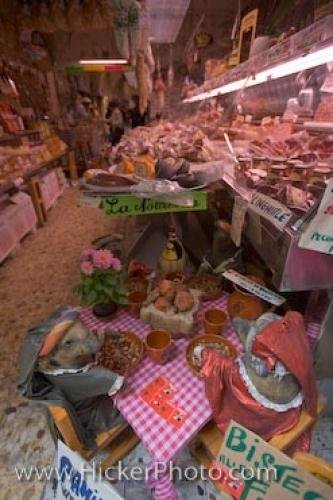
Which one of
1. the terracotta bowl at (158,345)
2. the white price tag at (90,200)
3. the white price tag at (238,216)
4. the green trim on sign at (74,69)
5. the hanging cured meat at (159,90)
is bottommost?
the terracotta bowl at (158,345)

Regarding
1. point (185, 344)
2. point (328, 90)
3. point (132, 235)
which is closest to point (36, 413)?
point (185, 344)

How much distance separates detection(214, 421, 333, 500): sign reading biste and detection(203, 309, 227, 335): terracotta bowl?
0.53 metres

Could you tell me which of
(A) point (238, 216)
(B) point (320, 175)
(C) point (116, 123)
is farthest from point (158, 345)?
(C) point (116, 123)

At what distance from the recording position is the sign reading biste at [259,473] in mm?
619

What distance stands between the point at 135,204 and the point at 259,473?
0.95 m

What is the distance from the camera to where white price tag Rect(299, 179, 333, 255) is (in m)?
0.70

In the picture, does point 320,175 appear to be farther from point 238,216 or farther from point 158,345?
point 158,345

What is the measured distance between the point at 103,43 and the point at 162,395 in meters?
6.72

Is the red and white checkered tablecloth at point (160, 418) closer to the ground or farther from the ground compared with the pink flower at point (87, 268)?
closer to the ground

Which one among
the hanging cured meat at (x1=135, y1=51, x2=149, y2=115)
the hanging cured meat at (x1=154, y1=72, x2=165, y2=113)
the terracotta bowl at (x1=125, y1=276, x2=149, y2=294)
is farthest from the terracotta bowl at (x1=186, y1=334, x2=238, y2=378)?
the hanging cured meat at (x1=154, y1=72, x2=165, y2=113)

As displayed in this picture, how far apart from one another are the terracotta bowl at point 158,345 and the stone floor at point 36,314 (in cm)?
48

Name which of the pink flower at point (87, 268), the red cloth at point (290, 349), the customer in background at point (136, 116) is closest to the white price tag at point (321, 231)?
the red cloth at point (290, 349)

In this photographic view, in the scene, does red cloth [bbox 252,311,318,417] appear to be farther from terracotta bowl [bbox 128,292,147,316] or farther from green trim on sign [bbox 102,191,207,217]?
terracotta bowl [bbox 128,292,147,316]

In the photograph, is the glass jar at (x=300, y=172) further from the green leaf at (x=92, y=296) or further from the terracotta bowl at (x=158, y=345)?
the green leaf at (x=92, y=296)
